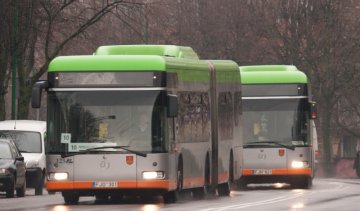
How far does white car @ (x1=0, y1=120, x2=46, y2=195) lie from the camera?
Answer: 36.4 m

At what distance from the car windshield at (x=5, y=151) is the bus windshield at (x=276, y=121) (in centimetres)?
658

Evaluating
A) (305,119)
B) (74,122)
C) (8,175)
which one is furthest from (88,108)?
(305,119)

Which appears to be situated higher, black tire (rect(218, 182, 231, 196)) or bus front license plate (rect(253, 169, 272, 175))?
bus front license plate (rect(253, 169, 272, 175))

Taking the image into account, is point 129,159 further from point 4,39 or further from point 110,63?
point 4,39

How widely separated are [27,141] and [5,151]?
15.2ft

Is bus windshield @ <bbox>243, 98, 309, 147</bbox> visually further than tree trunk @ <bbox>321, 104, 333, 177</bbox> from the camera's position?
No

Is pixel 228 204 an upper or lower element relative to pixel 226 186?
lower

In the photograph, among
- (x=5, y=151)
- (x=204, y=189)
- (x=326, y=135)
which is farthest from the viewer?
(x=326, y=135)

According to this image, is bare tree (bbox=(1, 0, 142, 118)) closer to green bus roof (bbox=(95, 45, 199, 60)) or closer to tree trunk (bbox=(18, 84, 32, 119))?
tree trunk (bbox=(18, 84, 32, 119))

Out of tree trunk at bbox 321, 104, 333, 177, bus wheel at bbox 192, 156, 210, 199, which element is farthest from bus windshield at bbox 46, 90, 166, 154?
tree trunk at bbox 321, 104, 333, 177

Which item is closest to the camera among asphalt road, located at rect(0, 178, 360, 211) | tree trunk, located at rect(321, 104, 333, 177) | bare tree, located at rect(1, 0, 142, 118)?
asphalt road, located at rect(0, 178, 360, 211)

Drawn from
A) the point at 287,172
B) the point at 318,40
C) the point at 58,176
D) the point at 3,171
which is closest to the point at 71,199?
the point at 58,176

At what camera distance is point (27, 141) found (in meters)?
37.2

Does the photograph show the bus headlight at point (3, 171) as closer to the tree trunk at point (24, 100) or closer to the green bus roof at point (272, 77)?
the green bus roof at point (272, 77)
